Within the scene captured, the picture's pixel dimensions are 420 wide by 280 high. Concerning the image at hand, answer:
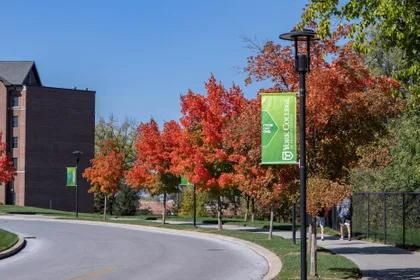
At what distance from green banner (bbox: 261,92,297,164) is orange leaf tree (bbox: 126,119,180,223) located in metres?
23.2

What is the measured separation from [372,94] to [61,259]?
35.8 ft

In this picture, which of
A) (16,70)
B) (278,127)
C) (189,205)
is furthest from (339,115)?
(16,70)

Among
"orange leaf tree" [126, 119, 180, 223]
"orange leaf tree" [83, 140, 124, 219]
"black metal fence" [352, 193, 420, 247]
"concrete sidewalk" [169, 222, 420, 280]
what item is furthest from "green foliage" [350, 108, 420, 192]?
"orange leaf tree" [83, 140, 124, 219]

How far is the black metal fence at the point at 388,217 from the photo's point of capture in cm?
2575

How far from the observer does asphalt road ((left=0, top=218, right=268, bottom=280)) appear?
1738 centimetres

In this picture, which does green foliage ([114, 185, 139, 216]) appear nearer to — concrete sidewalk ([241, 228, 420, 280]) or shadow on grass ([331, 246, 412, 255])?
concrete sidewalk ([241, 228, 420, 280])

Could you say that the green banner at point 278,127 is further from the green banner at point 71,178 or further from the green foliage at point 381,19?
the green banner at point 71,178

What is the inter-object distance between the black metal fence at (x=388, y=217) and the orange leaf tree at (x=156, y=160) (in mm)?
11525

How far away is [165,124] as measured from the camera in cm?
3969

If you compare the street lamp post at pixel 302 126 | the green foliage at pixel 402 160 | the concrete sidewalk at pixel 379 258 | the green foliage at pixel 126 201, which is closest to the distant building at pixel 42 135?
the green foliage at pixel 126 201

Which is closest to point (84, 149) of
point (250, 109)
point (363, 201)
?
point (363, 201)

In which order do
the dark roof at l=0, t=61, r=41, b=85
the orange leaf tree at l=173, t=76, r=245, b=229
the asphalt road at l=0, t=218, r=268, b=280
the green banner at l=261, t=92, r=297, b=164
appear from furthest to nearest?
the dark roof at l=0, t=61, r=41, b=85, the orange leaf tree at l=173, t=76, r=245, b=229, the asphalt road at l=0, t=218, r=268, b=280, the green banner at l=261, t=92, r=297, b=164

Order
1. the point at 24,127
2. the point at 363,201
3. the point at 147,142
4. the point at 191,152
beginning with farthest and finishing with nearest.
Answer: the point at 24,127
the point at 147,142
the point at 191,152
the point at 363,201

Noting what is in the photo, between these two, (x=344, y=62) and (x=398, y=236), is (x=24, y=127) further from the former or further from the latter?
(x=344, y=62)
